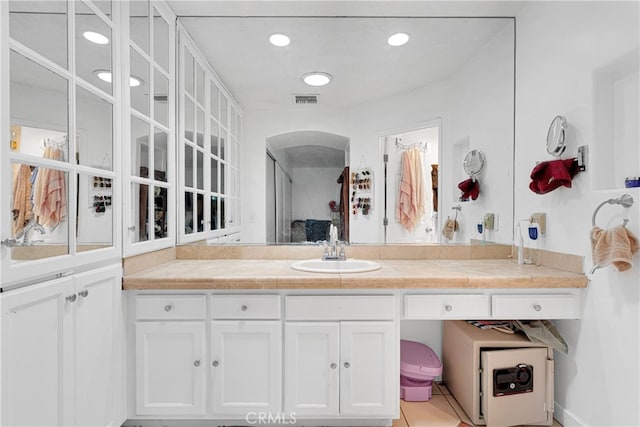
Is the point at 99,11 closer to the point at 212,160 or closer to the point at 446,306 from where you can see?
the point at 212,160

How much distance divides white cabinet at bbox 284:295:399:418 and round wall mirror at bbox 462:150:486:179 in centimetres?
111

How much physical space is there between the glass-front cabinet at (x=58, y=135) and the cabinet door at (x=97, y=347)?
11cm

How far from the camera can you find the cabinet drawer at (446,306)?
168 centimetres

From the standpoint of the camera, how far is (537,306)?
1685 mm

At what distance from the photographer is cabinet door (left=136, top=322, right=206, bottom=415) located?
163cm

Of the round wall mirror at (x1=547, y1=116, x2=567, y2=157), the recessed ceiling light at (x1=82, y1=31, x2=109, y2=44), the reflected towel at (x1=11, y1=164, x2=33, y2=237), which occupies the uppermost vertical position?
the recessed ceiling light at (x1=82, y1=31, x2=109, y2=44)

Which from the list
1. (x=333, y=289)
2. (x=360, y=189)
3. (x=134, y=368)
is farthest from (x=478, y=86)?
(x=134, y=368)

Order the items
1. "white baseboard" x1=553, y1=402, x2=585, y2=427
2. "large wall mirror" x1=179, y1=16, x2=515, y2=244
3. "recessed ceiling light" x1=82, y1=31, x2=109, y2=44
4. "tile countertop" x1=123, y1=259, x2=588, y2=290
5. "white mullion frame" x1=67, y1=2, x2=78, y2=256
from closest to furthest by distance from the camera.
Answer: "white mullion frame" x1=67, y1=2, x2=78, y2=256 < "recessed ceiling light" x1=82, y1=31, x2=109, y2=44 < "tile countertop" x1=123, y1=259, x2=588, y2=290 < "white baseboard" x1=553, y1=402, x2=585, y2=427 < "large wall mirror" x1=179, y1=16, x2=515, y2=244

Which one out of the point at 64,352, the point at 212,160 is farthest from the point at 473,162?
the point at 64,352

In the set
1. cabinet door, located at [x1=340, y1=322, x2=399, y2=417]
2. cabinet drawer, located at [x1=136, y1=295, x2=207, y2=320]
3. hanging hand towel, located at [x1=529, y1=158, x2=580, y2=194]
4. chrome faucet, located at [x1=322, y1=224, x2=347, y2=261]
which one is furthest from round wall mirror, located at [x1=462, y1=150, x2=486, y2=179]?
cabinet drawer, located at [x1=136, y1=295, x2=207, y2=320]

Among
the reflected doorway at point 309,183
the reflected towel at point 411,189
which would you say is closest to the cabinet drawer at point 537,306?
the reflected towel at point 411,189

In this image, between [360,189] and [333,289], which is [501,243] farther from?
[333,289]

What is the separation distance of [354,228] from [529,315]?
3.53 ft

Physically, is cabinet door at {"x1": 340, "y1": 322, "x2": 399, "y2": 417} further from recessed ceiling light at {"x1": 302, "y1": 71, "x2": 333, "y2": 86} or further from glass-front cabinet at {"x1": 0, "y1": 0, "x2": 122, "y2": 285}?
recessed ceiling light at {"x1": 302, "y1": 71, "x2": 333, "y2": 86}
